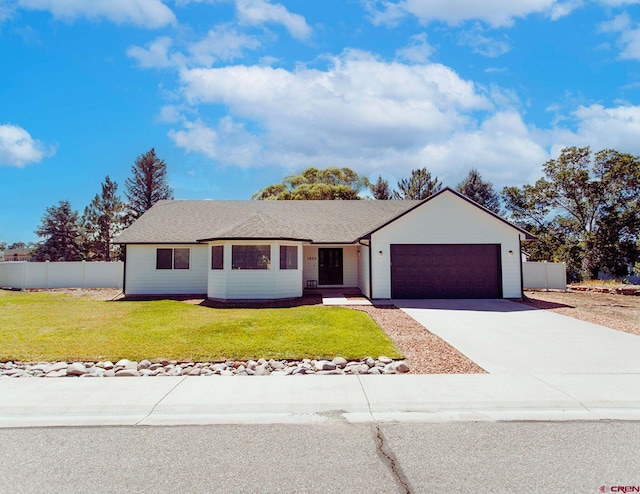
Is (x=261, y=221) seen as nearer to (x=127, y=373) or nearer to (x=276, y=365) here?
(x=276, y=365)

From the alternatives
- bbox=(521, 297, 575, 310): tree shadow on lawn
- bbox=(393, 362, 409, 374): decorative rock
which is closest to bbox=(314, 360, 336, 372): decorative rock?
bbox=(393, 362, 409, 374): decorative rock

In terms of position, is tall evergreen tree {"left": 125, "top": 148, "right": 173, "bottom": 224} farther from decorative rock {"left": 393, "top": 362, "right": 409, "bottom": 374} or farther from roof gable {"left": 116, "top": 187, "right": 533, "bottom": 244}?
decorative rock {"left": 393, "top": 362, "right": 409, "bottom": 374}

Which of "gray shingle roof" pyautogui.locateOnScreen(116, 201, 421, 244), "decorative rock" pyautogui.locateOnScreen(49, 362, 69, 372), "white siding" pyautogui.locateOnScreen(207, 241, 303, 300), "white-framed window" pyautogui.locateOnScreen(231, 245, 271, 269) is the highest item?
"gray shingle roof" pyautogui.locateOnScreen(116, 201, 421, 244)

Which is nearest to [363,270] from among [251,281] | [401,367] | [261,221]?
[261,221]

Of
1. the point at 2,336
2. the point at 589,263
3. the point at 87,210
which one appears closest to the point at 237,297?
the point at 2,336

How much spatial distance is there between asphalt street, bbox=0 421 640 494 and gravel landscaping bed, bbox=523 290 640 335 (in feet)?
25.1

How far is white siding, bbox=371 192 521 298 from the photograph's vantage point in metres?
15.8

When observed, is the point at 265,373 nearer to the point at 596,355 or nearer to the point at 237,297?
the point at 596,355

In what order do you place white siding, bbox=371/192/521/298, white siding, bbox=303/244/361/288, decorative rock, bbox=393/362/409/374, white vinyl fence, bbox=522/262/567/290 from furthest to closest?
1. white vinyl fence, bbox=522/262/567/290
2. white siding, bbox=303/244/361/288
3. white siding, bbox=371/192/521/298
4. decorative rock, bbox=393/362/409/374

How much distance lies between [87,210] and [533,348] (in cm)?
4101

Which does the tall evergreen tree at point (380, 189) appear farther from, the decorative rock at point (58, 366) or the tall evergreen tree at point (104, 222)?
the decorative rock at point (58, 366)

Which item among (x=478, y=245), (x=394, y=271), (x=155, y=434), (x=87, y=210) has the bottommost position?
(x=155, y=434)

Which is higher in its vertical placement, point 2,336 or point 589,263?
point 589,263

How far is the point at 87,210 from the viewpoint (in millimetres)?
38344
